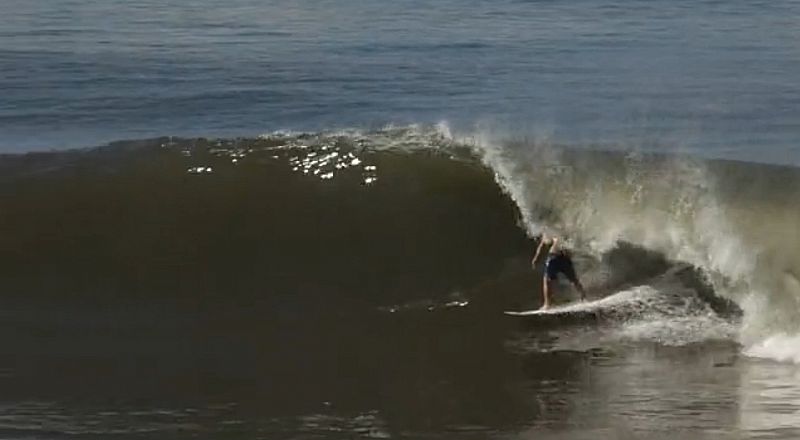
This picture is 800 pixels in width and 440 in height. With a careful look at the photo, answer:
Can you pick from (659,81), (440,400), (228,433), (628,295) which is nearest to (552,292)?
(628,295)

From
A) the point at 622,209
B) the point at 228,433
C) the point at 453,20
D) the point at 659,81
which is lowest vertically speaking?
the point at 228,433

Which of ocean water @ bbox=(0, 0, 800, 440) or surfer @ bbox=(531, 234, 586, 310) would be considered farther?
surfer @ bbox=(531, 234, 586, 310)

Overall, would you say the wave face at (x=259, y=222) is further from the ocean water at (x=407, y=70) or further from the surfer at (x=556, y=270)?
the ocean water at (x=407, y=70)

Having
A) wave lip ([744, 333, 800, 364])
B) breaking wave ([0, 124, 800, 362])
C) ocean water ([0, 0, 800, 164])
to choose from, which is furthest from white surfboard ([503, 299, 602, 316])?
ocean water ([0, 0, 800, 164])

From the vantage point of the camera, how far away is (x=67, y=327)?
14422 millimetres

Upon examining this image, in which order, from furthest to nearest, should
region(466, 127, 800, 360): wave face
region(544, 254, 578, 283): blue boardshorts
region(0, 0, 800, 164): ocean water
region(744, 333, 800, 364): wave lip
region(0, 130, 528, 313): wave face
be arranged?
region(0, 0, 800, 164): ocean water
region(0, 130, 528, 313): wave face
region(466, 127, 800, 360): wave face
region(544, 254, 578, 283): blue boardshorts
region(744, 333, 800, 364): wave lip

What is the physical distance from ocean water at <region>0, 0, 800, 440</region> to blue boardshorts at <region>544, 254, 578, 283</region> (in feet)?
1.23

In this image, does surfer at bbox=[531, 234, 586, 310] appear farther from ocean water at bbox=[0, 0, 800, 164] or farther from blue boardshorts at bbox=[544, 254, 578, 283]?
ocean water at bbox=[0, 0, 800, 164]

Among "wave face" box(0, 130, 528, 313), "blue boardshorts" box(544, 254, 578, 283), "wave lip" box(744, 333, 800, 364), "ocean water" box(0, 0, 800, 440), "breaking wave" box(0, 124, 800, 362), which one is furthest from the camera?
"wave face" box(0, 130, 528, 313)

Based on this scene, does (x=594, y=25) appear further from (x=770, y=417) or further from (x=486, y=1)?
(x=770, y=417)

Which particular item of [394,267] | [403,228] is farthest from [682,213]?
[394,267]

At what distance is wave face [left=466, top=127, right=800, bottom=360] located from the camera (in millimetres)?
14820

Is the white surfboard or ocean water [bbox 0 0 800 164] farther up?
ocean water [bbox 0 0 800 164]

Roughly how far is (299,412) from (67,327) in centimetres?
378
